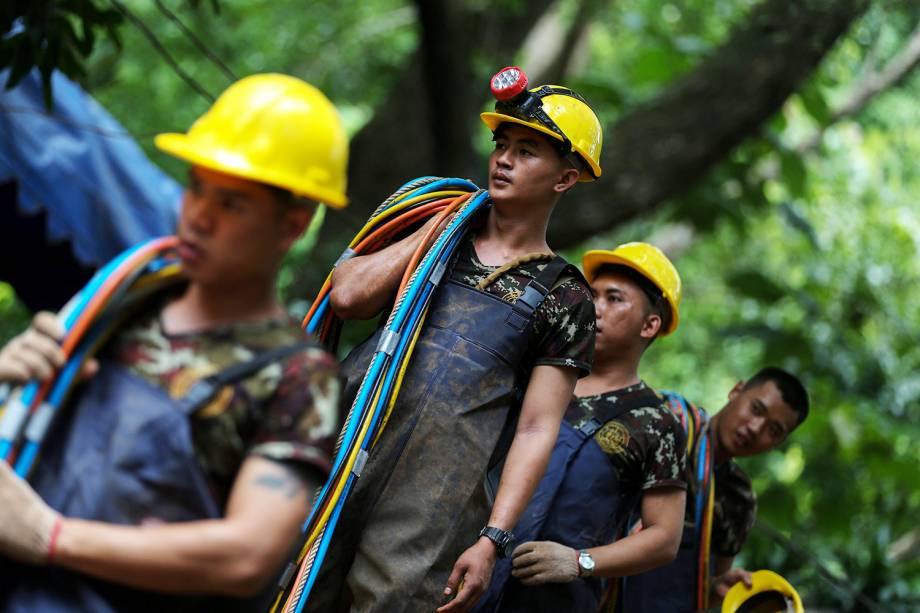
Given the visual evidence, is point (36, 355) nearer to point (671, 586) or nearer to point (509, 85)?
point (509, 85)

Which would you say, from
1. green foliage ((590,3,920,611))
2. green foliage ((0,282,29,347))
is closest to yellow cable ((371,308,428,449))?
green foliage ((590,3,920,611))

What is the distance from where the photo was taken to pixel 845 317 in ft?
36.4

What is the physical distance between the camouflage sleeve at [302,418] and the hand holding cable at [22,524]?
35cm

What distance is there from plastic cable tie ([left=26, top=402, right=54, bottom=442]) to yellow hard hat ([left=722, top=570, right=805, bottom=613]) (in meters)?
3.06

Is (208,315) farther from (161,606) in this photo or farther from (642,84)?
(642,84)

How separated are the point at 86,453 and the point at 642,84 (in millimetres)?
7978

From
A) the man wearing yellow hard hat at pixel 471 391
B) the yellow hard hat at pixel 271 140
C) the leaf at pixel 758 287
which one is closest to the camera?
the yellow hard hat at pixel 271 140

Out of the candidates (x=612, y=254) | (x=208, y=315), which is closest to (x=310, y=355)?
(x=208, y=315)

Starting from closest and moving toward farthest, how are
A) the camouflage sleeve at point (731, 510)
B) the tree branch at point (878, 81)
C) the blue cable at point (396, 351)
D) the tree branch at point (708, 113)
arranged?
the blue cable at point (396, 351), the camouflage sleeve at point (731, 510), the tree branch at point (708, 113), the tree branch at point (878, 81)

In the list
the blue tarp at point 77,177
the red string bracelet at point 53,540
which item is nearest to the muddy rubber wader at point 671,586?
the red string bracelet at point 53,540

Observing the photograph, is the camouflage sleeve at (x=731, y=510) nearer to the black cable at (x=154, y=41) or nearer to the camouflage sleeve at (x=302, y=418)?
the black cable at (x=154, y=41)

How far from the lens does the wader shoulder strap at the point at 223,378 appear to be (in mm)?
2143

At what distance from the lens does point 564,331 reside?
341cm

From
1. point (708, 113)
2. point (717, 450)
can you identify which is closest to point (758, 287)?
point (708, 113)
